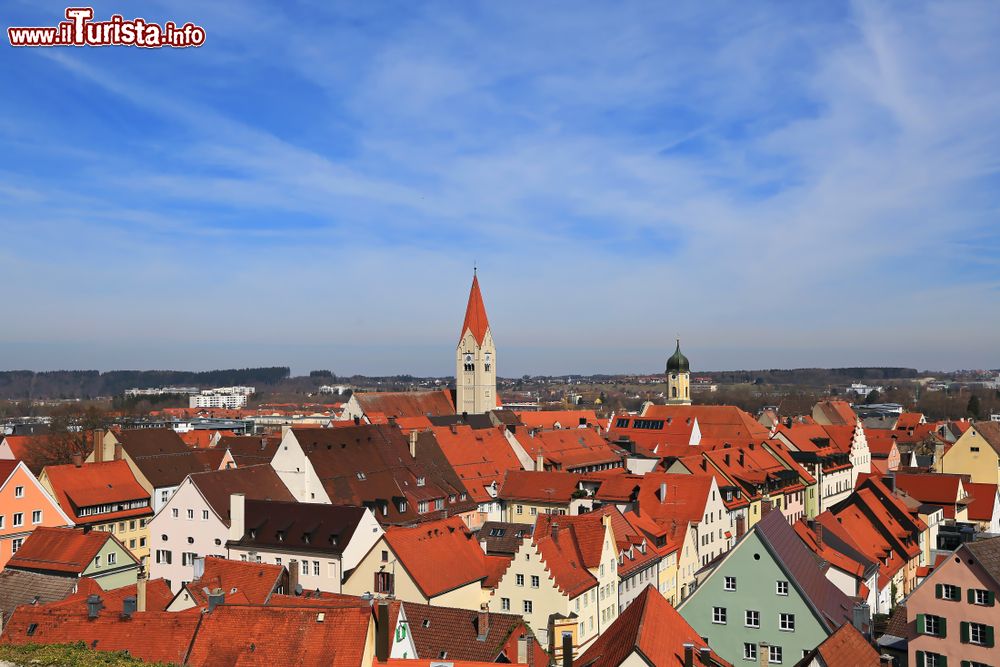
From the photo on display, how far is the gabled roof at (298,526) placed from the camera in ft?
160

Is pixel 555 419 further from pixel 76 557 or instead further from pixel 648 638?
pixel 648 638

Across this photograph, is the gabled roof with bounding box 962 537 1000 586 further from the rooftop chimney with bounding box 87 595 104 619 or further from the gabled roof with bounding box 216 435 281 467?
the gabled roof with bounding box 216 435 281 467

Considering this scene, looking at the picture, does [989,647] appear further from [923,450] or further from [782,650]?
[923,450]

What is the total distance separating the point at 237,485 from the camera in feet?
192

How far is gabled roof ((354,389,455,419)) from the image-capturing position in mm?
117250

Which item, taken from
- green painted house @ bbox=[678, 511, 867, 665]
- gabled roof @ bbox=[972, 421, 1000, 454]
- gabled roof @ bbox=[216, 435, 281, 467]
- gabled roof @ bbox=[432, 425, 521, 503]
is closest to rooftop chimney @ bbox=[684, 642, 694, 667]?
green painted house @ bbox=[678, 511, 867, 665]

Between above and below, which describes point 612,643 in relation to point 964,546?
below

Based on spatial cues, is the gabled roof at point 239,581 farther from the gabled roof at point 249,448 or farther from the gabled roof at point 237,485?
the gabled roof at point 249,448

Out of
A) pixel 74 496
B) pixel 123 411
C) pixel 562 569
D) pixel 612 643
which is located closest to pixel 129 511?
pixel 74 496

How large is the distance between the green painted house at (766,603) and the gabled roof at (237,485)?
30.7 m

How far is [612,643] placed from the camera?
3005 centimetres

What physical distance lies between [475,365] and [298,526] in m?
80.6

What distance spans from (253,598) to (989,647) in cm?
2793

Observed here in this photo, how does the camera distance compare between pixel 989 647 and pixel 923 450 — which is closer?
pixel 989 647
